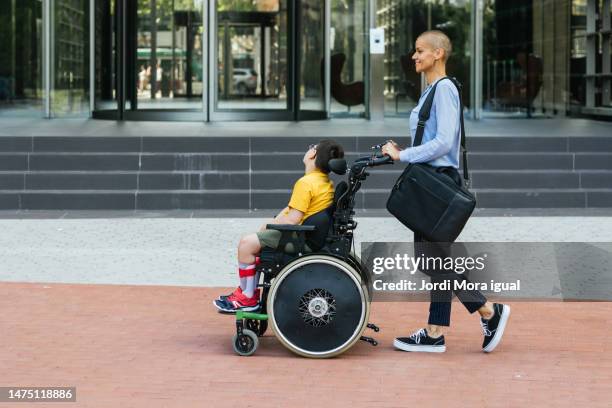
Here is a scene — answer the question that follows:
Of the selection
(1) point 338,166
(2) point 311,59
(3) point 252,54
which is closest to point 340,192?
(1) point 338,166

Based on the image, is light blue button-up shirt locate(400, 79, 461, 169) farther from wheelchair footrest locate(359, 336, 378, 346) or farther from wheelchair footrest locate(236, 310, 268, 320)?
wheelchair footrest locate(236, 310, 268, 320)

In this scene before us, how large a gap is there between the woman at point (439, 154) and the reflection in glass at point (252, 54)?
13931 millimetres

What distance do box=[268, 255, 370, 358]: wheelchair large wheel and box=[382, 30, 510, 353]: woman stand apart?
0.47m

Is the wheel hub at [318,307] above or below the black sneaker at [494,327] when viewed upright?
above

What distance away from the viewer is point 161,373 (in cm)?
642

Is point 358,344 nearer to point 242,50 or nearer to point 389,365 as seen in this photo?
point 389,365

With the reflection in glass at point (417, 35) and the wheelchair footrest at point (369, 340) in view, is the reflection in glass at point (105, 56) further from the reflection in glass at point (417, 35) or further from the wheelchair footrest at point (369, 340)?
the wheelchair footrest at point (369, 340)

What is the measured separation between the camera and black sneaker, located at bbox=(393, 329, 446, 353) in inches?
277

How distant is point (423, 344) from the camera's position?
704cm

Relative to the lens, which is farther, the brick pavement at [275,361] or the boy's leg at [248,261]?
the boy's leg at [248,261]

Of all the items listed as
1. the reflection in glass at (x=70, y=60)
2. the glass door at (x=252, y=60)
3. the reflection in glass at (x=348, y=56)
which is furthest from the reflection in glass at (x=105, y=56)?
the reflection in glass at (x=348, y=56)

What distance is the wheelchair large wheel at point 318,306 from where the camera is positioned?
21.9ft

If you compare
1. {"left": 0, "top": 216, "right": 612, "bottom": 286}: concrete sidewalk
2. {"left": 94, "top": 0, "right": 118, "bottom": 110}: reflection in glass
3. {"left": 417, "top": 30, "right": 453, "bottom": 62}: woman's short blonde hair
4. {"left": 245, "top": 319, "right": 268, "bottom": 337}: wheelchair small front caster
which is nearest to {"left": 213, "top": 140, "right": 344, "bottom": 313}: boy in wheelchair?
{"left": 245, "top": 319, "right": 268, "bottom": 337}: wheelchair small front caster

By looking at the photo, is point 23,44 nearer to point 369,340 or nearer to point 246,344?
point 246,344
